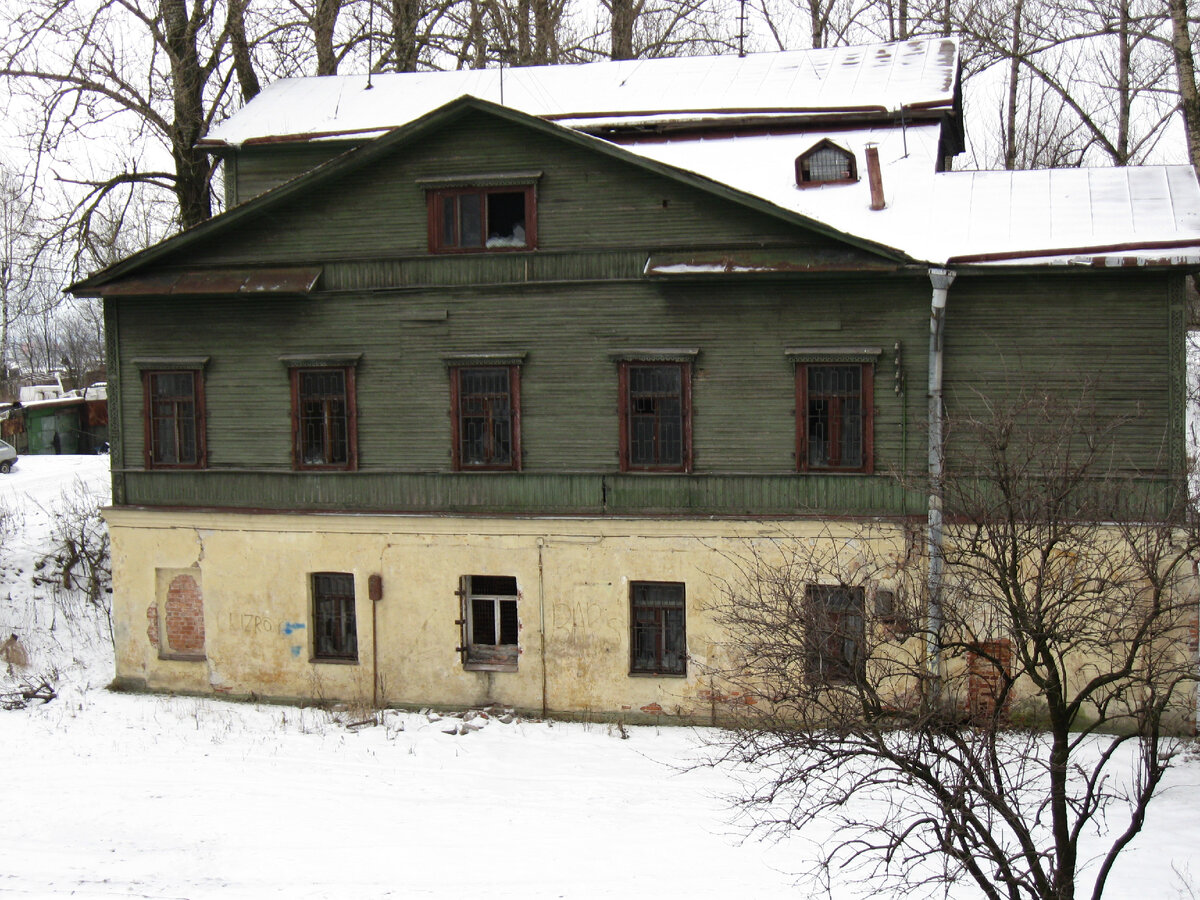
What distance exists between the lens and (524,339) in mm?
14820

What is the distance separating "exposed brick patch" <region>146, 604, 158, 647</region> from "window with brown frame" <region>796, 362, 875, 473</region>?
992 centimetres

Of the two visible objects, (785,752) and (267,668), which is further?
(267,668)

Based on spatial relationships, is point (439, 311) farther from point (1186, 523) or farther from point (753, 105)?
point (1186, 523)

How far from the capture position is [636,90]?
18.5 m

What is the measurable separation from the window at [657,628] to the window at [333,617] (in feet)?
13.8

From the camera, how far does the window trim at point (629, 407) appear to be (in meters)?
14.4

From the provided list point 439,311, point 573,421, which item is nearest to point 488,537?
point 573,421

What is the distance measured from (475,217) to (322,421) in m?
3.72

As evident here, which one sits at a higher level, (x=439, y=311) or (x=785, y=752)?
(x=439, y=311)

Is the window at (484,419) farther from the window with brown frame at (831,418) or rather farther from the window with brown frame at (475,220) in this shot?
the window with brown frame at (831,418)

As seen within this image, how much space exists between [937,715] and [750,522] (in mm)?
6824

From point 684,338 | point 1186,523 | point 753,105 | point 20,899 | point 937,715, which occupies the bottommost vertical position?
point 20,899

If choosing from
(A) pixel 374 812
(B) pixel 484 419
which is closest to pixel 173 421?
(B) pixel 484 419

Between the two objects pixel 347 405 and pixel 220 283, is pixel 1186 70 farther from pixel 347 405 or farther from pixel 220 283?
pixel 220 283
